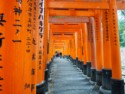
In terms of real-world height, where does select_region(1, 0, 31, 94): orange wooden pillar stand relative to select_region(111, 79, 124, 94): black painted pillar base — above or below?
above

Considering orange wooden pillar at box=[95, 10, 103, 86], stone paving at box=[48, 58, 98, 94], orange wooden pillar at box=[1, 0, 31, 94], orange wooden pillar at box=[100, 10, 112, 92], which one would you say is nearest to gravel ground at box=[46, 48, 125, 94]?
stone paving at box=[48, 58, 98, 94]

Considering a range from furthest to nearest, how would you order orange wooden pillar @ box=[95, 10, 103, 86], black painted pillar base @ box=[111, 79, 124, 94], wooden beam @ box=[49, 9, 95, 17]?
wooden beam @ box=[49, 9, 95, 17] → orange wooden pillar @ box=[95, 10, 103, 86] → black painted pillar base @ box=[111, 79, 124, 94]

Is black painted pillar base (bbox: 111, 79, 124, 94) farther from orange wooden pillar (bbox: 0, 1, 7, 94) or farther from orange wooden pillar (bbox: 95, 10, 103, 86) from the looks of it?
orange wooden pillar (bbox: 0, 1, 7, 94)

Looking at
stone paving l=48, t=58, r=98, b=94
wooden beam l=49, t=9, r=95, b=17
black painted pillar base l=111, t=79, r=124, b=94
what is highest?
wooden beam l=49, t=9, r=95, b=17

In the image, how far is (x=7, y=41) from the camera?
188 centimetres

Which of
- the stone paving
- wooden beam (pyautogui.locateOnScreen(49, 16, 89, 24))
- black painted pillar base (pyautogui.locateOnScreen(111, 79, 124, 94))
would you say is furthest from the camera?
A: wooden beam (pyautogui.locateOnScreen(49, 16, 89, 24))

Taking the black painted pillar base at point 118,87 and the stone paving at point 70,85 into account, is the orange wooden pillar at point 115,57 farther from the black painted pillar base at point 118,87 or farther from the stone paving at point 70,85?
the stone paving at point 70,85

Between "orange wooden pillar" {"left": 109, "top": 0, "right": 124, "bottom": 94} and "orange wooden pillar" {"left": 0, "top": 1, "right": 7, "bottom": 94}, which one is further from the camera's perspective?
"orange wooden pillar" {"left": 109, "top": 0, "right": 124, "bottom": 94}

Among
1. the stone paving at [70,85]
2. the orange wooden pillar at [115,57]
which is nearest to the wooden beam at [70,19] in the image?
the stone paving at [70,85]

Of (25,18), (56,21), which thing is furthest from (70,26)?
(25,18)

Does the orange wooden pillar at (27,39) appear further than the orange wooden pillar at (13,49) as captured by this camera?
Yes

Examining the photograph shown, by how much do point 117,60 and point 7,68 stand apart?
4147 mm

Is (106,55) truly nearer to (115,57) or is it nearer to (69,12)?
(115,57)

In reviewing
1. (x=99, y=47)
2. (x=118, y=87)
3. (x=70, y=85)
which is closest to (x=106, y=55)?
(x=99, y=47)
